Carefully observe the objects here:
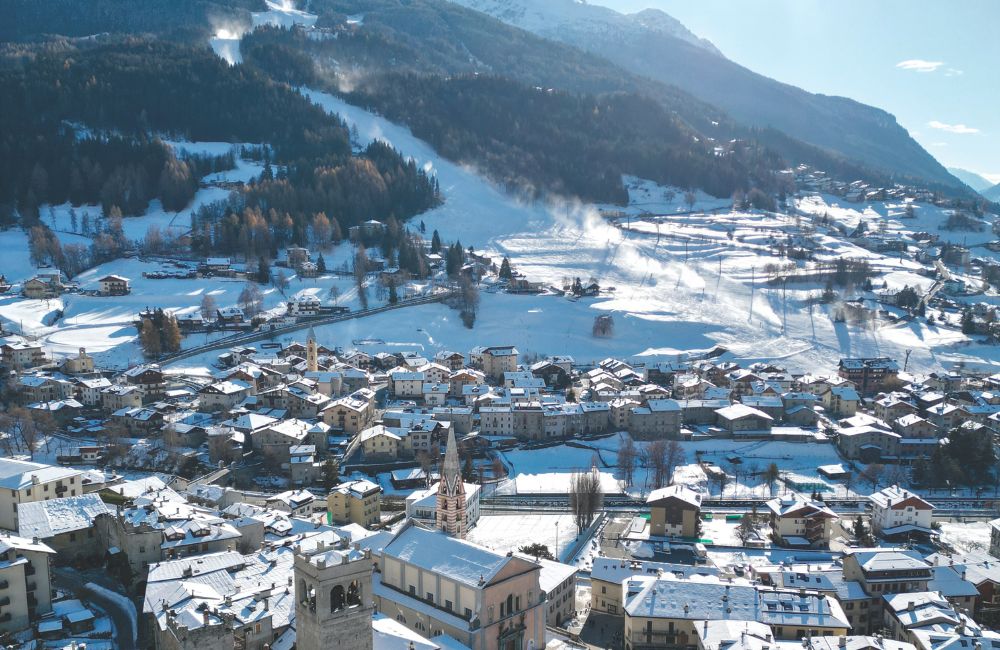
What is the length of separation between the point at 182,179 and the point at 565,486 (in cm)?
6517

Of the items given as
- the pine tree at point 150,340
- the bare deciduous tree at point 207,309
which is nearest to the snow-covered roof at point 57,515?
the pine tree at point 150,340

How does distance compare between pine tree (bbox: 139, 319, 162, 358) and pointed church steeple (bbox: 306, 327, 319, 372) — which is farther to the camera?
pine tree (bbox: 139, 319, 162, 358)

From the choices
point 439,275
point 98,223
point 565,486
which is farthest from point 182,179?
point 565,486

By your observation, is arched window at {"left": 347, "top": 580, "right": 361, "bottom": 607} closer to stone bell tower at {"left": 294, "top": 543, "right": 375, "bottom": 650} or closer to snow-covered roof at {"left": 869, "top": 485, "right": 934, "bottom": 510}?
stone bell tower at {"left": 294, "top": 543, "right": 375, "bottom": 650}

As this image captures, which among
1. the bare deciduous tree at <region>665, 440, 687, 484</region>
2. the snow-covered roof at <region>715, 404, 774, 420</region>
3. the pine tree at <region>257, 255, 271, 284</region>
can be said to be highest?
the pine tree at <region>257, 255, 271, 284</region>

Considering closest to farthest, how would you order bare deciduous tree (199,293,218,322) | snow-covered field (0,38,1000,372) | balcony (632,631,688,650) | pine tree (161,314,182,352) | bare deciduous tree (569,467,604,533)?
balcony (632,631,688,650) → bare deciduous tree (569,467,604,533) → pine tree (161,314,182,352) → bare deciduous tree (199,293,218,322) → snow-covered field (0,38,1000,372)

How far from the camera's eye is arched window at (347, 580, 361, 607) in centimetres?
1406

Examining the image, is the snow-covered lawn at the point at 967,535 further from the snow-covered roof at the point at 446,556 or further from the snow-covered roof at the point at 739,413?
the snow-covered roof at the point at 446,556

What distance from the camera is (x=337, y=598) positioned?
13938mm

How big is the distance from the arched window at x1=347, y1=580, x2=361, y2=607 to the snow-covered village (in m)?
0.16

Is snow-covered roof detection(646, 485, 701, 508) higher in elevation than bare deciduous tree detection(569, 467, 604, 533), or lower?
higher

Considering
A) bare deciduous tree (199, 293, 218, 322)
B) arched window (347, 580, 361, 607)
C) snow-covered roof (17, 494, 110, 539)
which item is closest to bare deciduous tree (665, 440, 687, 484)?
snow-covered roof (17, 494, 110, 539)

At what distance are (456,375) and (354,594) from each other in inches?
1507

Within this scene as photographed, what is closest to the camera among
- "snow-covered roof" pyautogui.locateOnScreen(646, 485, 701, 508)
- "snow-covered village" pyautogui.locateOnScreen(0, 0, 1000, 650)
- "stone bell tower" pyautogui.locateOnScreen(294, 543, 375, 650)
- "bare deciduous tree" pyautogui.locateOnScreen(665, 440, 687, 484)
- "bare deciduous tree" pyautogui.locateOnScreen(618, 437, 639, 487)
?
"stone bell tower" pyautogui.locateOnScreen(294, 543, 375, 650)
